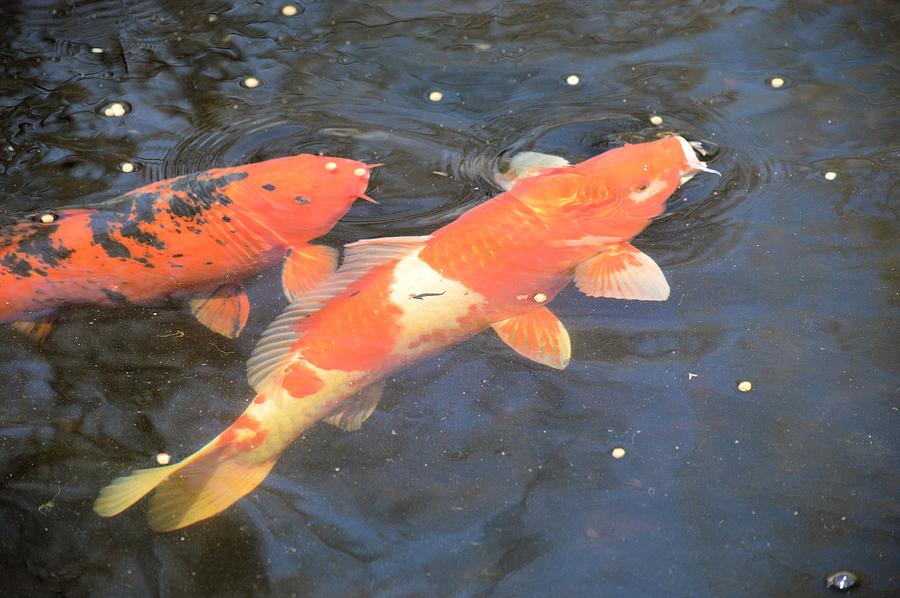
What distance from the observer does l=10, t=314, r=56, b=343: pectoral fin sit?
2893mm

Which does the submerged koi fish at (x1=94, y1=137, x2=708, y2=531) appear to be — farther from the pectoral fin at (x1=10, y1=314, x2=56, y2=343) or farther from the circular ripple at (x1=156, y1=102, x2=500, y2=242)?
the pectoral fin at (x1=10, y1=314, x2=56, y2=343)

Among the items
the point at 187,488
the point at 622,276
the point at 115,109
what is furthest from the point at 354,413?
the point at 115,109

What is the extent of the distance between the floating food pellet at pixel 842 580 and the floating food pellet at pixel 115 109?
316cm

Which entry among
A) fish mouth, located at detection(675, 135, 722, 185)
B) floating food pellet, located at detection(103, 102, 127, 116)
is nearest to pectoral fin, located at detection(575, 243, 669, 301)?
fish mouth, located at detection(675, 135, 722, 185)

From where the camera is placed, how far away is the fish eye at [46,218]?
3006mm

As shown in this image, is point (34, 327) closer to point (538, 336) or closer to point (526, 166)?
point (538, 336)

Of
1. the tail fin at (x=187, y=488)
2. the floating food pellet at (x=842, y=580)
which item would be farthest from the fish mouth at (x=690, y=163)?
the tail fin at (x=187, y=488)

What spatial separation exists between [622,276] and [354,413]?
99 cm

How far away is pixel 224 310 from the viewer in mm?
2920

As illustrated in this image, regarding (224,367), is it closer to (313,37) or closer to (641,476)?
(641,476)

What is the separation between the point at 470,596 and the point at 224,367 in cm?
111

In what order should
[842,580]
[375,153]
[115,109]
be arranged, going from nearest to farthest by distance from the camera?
[842,580]
[375,153]
[115,109]

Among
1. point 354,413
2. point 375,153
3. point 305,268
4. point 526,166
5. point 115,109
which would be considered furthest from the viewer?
point 115,109

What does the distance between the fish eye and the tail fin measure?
42.5 inches
